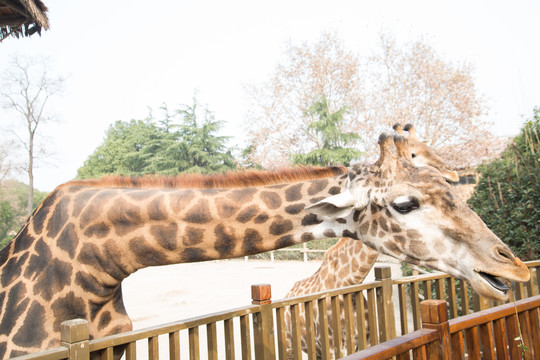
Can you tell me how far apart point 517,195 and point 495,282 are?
457 cm

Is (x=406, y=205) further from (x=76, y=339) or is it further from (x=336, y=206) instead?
(x=76, y=339)

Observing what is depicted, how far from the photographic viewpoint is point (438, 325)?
5.49 feet

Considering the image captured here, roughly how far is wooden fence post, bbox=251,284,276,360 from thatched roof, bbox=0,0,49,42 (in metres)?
5.78

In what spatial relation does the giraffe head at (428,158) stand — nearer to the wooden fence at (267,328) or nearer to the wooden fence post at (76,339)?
the wooden fence at (267,328)

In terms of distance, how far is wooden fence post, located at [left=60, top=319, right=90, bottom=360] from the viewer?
1627mm

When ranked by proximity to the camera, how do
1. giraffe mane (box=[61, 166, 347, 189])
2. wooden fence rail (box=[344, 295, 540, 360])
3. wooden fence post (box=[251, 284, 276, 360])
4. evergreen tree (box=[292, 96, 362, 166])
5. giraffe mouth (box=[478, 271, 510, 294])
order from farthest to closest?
evergreen tree (box=[292, 96, 362, 166]) → giraffe mane (box=[61, 166, 347, 189]) → wooden fence post (box=[251, 284, 276, 360]) → giraffe mouth (box=[478, 271, 510, 294]) → wooden fence rail (box=[344, 295, 540, 360])

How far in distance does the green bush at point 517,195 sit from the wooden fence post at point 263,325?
4.75 m

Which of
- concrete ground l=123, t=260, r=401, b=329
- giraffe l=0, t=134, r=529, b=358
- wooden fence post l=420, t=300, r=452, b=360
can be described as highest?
giraffe l=0, t=134, r=529, b=358

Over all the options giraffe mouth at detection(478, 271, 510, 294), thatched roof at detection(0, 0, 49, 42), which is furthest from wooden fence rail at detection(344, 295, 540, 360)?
thatched roof at detection(0, 0, 49, 42)

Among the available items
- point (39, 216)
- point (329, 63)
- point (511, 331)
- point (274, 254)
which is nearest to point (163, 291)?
point (274, 254)

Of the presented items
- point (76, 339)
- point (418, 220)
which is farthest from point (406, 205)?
point (76, 339)

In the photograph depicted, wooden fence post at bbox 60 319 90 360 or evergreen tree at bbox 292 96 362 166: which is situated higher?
evergreen tree at bbox 292 96 362 166

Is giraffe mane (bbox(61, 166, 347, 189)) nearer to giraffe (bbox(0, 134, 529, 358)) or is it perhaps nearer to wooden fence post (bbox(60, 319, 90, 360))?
giraffe (bbox(0, 134, 529, 358))

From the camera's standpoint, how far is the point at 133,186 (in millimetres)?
2584
